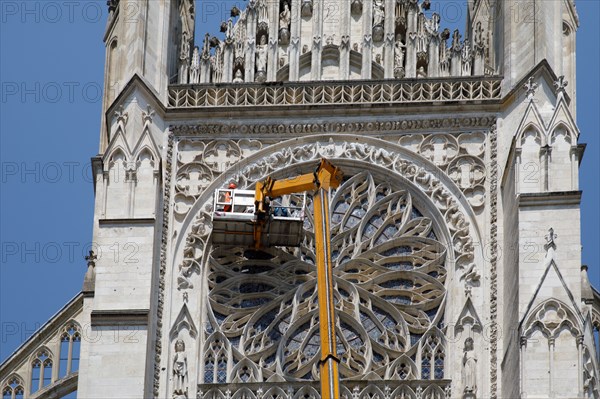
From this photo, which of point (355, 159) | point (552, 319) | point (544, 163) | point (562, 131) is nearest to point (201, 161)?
point (355, 159)

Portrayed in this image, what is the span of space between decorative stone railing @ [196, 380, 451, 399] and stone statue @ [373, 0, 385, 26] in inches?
282

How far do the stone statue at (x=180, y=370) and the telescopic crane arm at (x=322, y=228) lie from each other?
2.16 metres

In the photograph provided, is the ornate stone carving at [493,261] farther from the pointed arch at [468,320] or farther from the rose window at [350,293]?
the rose window at [350,293]

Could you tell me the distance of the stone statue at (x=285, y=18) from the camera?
4282cm

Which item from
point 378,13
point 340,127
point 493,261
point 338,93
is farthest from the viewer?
point 378,13

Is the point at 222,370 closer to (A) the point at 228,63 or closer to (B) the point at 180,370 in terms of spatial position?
(B) the point at 180,370

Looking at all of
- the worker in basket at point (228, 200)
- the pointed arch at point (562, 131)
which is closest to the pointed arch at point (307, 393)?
the worker in basket at point (228, 200)

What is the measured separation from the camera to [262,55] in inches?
1668

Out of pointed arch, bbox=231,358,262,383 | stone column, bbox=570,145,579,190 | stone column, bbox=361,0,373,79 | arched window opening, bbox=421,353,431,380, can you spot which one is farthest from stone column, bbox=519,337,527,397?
stone column, bbox=361,0,373,79

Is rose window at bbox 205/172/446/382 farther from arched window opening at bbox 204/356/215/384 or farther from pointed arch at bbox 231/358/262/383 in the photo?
arched window opening at bbox 204/356/215/384

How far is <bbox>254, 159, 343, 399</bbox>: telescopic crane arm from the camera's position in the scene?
3766cm

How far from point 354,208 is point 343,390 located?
11.7ft

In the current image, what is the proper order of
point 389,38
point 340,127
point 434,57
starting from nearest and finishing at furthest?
point 340,127
point 434,57
point 389,38

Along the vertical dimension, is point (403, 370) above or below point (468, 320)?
below
